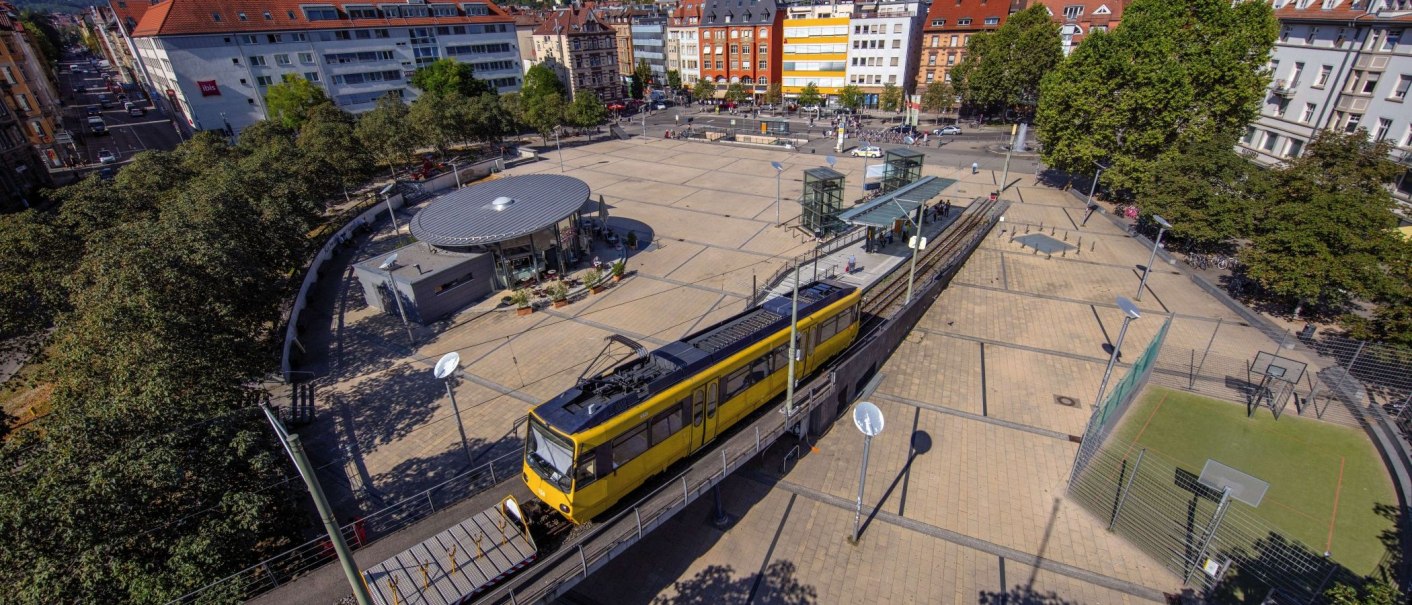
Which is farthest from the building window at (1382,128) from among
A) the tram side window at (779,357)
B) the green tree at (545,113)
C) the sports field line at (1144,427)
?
the green tree at (545,113)

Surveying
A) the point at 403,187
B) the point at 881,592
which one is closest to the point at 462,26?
the point at 403,187

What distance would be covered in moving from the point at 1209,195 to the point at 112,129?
11557 centimetres

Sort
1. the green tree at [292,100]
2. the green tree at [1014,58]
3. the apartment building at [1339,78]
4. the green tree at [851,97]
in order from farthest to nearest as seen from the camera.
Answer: the green tree at [851,97]
the green tree at [1014,58]
the green tree at [292,100]
the apartment building at [1339,78]

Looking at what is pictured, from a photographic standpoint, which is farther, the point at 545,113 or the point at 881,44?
the point at 881,44

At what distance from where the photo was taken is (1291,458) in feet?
54.5

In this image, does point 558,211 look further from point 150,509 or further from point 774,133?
point 774,133

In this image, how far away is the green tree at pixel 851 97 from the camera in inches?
2918

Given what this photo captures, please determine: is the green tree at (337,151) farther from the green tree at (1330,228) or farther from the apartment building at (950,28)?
the apartment building at (950,28)

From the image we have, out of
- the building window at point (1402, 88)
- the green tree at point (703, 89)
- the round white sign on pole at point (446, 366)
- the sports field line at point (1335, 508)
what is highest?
the building window at point (1402, 88)

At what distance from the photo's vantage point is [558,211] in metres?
29.5

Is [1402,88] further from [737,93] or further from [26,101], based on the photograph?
[26,101]

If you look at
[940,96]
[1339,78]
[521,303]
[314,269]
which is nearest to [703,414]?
[521,303]

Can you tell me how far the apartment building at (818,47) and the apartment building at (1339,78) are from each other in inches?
1814

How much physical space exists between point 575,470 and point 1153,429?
1861 cm
